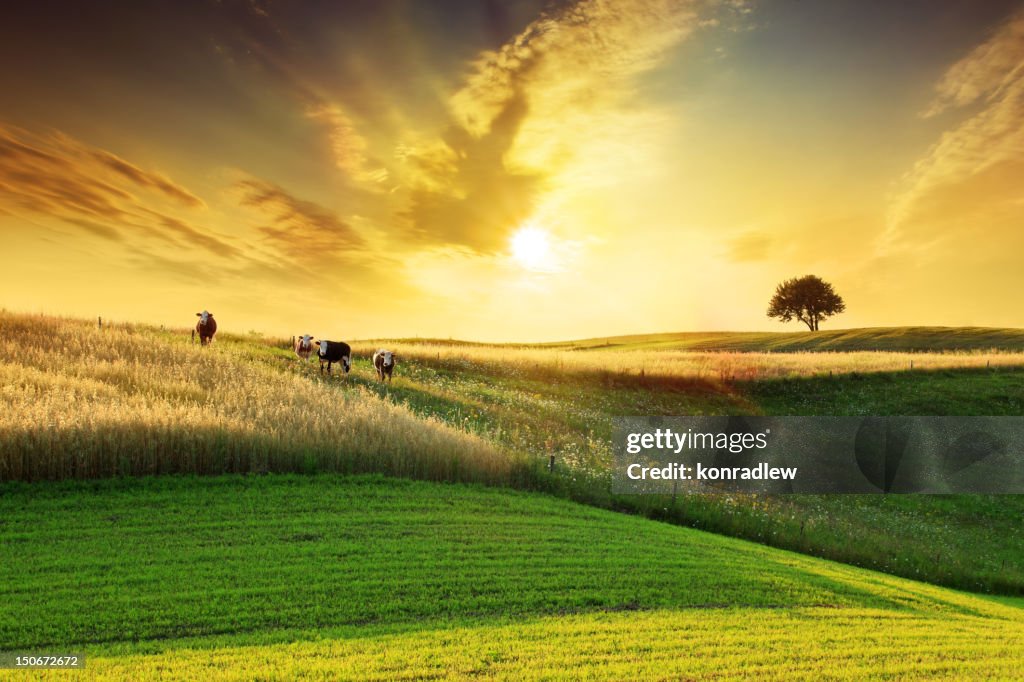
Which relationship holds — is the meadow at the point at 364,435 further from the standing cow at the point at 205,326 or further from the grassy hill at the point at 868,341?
the grassy hill at the point at 868,341

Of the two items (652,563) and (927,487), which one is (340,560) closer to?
(652,563)

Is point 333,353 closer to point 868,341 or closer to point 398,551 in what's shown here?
point 398,551

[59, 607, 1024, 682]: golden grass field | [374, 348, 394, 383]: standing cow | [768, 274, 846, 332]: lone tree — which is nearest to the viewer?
[59, 607, 1024, 682]: golden grass field

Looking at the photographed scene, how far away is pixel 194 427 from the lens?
51.5 feet

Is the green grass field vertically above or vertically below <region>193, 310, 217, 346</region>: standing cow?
below

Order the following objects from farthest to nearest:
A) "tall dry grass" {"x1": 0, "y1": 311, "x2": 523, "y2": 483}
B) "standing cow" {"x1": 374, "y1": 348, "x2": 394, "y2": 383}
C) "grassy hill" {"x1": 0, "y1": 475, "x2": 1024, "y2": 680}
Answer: "standing cow" {"x1": 374, "y1": 348, "x2": 394, "y2": 383} < "tall dry grass" {"x1": 0, "y1": 311, "x2": 523, "y2": 483} < "grassy hill" {"x1": 0, "y1": 475, "x2": 1024, "y2": 680}

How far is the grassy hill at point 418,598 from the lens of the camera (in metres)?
7.70

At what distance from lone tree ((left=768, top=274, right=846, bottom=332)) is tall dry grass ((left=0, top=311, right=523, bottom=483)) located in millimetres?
96053

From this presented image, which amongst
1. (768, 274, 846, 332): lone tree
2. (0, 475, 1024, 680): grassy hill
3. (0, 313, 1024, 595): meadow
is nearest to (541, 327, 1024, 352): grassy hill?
(768, 274, 846, 332): lone tree

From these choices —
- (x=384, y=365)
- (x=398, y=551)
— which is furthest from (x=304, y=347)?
(x=398, y=551)

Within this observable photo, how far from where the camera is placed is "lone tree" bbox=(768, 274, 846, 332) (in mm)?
105188

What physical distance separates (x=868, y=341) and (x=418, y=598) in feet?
284
